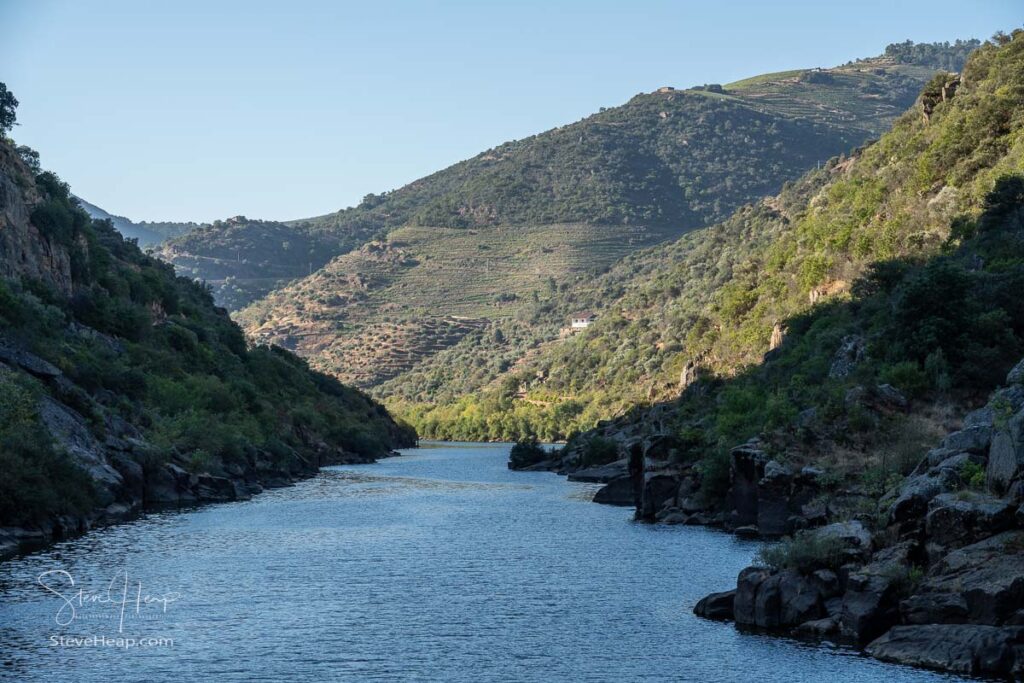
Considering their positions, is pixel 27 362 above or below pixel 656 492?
above

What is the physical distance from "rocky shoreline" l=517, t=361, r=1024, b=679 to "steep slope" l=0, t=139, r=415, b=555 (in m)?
33.6

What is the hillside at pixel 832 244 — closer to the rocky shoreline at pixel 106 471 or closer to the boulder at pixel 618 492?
the boulder at pixel 618 492

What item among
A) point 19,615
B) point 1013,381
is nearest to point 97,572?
point 19,615

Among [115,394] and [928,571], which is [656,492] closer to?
[928,571]

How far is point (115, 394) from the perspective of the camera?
90.5 meters

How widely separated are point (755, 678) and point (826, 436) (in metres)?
33.4

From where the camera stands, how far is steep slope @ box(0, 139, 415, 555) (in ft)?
201


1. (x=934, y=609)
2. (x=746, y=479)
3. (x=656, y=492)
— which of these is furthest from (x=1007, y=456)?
(x=656, y=492)

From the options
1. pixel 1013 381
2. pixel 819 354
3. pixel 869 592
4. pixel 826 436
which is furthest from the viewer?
pixel 819 354

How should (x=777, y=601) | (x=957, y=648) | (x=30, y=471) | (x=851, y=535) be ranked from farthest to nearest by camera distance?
1. (x=30, y=471)
2. (x=851, y=535)
3. (x=777, y=601)
4. (x=957, y=648)

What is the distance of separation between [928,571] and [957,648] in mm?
4203

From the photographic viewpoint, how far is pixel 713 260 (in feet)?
620

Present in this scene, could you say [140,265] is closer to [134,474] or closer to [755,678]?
[134,474]

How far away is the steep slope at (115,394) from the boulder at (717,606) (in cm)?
3034
